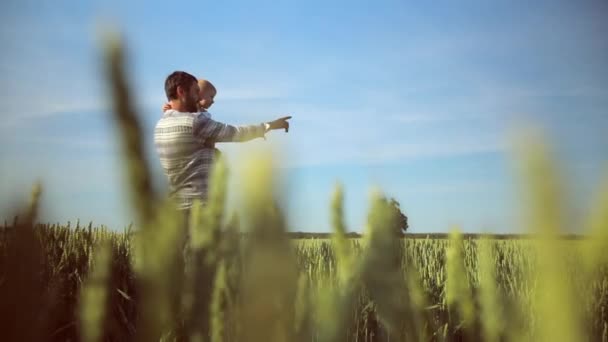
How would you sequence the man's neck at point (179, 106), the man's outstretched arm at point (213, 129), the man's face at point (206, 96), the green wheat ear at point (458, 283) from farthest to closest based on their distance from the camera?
the man's face at point (206, 96) → the man's outstretched arm at point (213, 129) → the man's neck at point (179, 106) → the green wheat ear at point (458, 283)

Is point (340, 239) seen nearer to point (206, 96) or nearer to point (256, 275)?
point (256, 275)

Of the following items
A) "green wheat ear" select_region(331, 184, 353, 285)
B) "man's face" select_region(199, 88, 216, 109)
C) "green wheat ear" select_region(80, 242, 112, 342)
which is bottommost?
"green wheat ear" select_region(80, 242, 112, 342)

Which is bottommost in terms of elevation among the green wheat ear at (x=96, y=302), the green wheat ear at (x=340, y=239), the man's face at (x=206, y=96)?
the green wheat ear at (x=96, y=302)

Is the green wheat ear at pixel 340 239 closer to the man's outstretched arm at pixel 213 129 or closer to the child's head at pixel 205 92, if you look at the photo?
the man's outstretched arm at pixel 213 129

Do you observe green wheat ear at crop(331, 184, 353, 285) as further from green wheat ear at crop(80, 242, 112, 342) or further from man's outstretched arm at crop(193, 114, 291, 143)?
man's outstretched arm at crop(193, 114, 291, 143)

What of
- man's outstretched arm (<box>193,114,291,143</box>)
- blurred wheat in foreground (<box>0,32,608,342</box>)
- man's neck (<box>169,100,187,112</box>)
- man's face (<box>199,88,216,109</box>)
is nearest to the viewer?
blurred wheat in foreground (<box>0,32,608,342</box>)

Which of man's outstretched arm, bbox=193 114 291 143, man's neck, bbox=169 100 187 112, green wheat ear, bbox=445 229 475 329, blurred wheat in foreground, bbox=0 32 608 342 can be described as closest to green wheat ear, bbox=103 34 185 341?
blurred wheat in foreground, bbox=0 32 608 342

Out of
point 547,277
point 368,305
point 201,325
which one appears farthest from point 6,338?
point 368,305

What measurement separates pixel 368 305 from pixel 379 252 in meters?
0.85

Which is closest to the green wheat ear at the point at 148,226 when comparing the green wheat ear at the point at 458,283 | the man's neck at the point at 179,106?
the green wheat ear at the point at 458,283

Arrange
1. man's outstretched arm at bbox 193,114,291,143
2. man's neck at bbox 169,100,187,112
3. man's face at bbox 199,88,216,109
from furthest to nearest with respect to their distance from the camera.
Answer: man's face at bbox 199,88,216,109, man's outstretched arm at bbox 193,114,291,143, man's neck at bbox 169,100,187,112

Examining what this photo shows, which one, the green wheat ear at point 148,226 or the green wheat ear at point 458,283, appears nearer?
the green wheat ear at point 148,226

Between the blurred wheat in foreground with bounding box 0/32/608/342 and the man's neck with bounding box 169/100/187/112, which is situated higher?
the man's neck with bounding box 169/100/187/112

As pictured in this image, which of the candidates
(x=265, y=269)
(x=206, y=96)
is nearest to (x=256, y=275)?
(x=265, y=269)
